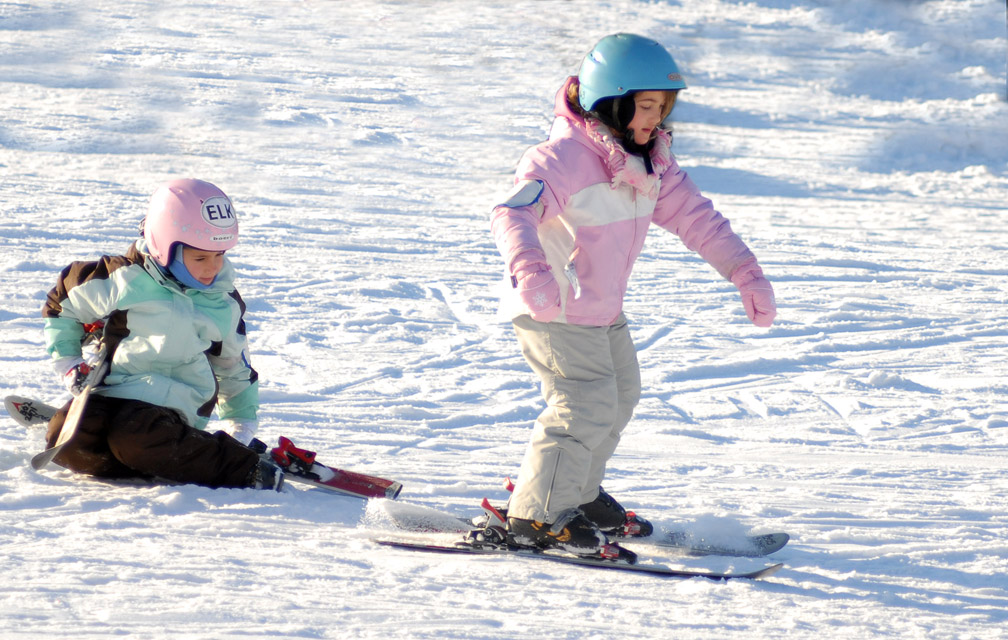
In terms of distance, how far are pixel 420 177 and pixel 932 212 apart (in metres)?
4.74

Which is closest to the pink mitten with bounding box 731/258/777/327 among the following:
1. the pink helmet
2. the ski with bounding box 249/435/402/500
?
the ski with bounding box 249/435/402/500

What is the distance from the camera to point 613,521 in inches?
130

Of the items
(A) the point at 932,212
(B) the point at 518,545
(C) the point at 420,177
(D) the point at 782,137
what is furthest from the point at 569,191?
(D) the point at 782,137

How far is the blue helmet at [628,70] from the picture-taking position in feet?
9.53

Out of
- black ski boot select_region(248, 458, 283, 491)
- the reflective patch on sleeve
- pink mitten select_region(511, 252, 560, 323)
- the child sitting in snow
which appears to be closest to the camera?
pink mitten select_region(511, 252, 560, 323)

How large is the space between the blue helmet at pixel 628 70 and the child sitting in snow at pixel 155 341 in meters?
1.22

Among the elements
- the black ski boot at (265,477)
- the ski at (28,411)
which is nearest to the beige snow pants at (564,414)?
the black ski boot at (265,477)

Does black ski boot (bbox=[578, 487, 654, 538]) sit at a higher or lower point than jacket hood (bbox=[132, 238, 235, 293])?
lower

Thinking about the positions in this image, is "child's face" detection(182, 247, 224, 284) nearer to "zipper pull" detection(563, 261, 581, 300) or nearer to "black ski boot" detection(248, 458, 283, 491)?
"black ski boot" detection(248, 458, 283, 491)

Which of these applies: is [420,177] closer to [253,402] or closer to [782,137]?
[782,137]

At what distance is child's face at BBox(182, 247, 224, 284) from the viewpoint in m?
3.29

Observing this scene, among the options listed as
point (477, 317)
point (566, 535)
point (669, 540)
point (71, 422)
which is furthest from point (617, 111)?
point (477, 317)

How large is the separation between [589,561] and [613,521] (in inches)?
13.8

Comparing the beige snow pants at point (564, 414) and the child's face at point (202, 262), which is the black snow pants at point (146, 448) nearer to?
the child's face at point (202, 262)
